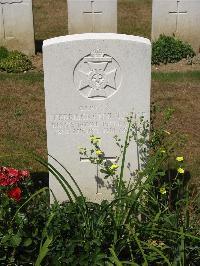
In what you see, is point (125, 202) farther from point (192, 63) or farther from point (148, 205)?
point (192, 63)

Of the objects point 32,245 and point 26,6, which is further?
point 26,6

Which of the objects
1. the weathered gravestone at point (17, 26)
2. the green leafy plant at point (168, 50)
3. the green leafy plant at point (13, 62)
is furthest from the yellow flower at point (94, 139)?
the weathered gravestone at point (17, 26)

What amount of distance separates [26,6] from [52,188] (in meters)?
5.93

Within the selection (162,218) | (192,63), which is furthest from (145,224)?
(192,63)

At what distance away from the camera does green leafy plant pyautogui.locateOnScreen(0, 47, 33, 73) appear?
947 cm

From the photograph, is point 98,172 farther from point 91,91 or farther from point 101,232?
point 101,232

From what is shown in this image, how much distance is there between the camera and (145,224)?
13.3 feet

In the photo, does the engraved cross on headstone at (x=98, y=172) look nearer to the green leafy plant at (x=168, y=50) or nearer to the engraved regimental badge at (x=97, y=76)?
the engraved regimental badge at (x=97, y=76)

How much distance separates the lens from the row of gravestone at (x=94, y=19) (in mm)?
9969

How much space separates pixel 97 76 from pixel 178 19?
20.8ft

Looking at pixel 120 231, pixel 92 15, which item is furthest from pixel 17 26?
pixel 120 231

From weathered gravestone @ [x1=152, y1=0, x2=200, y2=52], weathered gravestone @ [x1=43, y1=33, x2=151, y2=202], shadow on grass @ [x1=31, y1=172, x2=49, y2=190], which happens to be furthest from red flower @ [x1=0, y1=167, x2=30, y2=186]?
weathered gravestone @ [x1=152, y1=0, x2=200, y2=52]

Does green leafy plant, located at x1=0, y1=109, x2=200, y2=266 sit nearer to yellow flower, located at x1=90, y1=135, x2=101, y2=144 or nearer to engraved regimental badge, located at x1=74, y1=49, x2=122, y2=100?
yellow flower, located at x1=90, y1=135, x2=101, y2=144

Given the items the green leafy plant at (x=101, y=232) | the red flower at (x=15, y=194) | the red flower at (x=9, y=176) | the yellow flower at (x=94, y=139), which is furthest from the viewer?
the yellow flower at (x=94, y=139)
